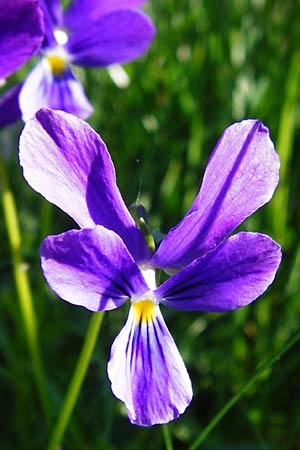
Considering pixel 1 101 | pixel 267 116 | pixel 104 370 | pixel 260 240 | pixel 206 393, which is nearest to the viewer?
pixel 260 240

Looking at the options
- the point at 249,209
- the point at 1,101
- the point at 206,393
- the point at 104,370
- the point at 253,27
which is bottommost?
the point at 206,393

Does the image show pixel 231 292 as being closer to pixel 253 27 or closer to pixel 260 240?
pixel 260 240

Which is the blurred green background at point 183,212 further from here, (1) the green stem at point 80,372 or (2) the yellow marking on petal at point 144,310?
(2) the yellow marking on petal at point 144,310

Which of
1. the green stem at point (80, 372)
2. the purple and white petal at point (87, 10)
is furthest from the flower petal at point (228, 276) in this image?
the purple and white petal at point (87, 10)

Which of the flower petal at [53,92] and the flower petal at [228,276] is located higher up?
the flower petal at [53,92]

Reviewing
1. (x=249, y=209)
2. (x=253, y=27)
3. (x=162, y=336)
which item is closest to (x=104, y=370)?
(x=162, y=336)

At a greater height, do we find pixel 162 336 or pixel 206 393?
pixel 162 336

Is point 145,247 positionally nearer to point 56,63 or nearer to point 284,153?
point 56,63
